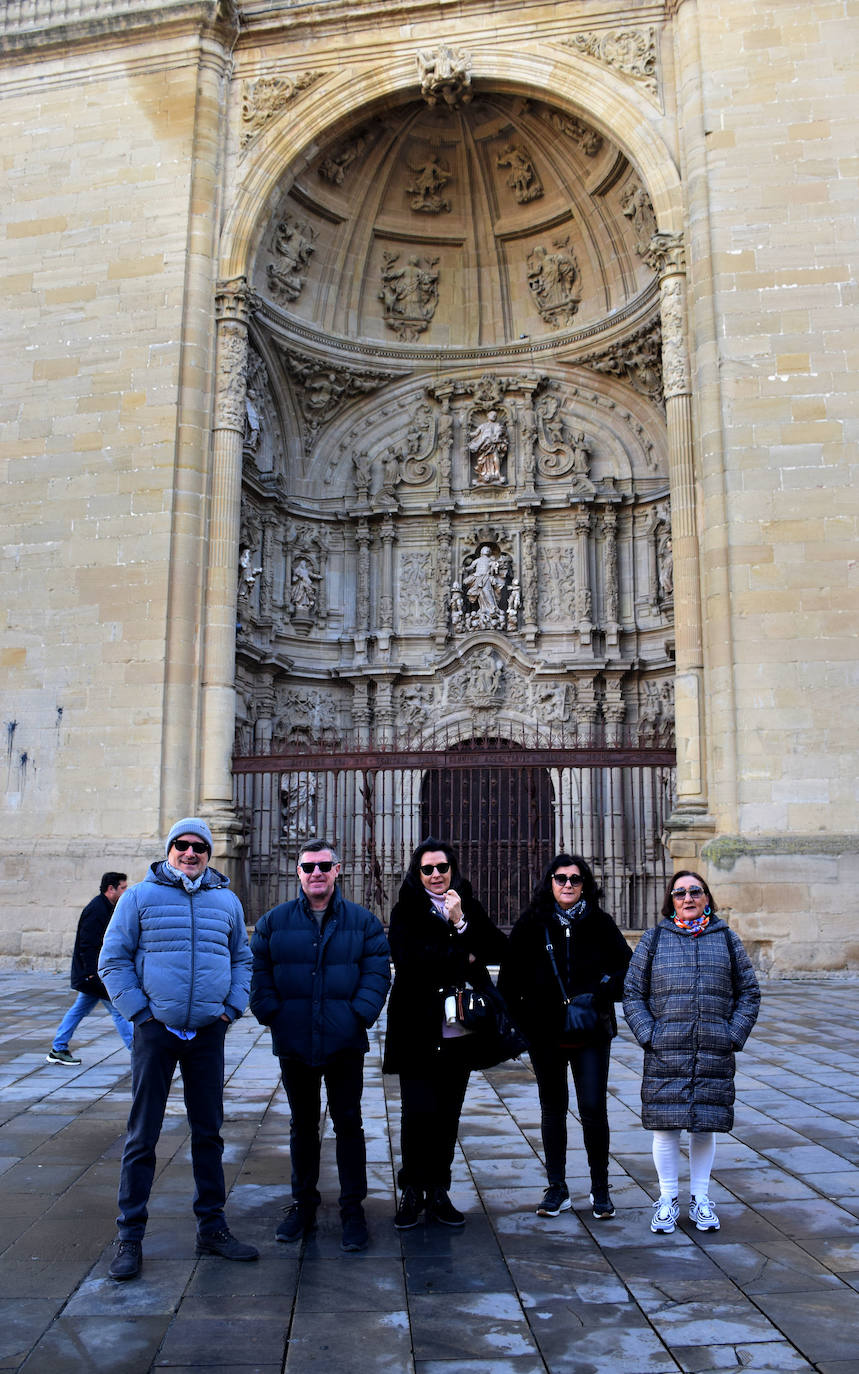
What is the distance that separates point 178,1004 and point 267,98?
14.6m

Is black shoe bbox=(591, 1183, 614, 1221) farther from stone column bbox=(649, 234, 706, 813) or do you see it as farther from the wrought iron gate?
the wrought iron gate

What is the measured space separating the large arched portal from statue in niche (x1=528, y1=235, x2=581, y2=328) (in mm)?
40

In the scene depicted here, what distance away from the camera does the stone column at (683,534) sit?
40.3 feet

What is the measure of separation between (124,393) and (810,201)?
8.94 m

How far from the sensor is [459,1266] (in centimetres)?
377

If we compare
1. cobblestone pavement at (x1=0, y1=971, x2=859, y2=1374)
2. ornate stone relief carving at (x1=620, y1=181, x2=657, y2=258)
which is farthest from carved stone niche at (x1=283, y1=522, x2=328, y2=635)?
cobblestone pavement at (x1=0, y1=971, x2=859, y2=1374)

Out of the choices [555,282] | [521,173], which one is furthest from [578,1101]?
[521,173]

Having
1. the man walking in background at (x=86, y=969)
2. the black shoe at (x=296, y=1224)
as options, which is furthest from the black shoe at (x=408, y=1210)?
the man walking in background at (x=86, y=969)

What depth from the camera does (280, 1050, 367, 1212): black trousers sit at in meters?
4.05

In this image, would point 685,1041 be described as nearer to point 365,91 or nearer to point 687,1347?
point 687,1347

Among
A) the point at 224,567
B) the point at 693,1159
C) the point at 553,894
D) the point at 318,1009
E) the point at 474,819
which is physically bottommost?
the point at 693,1159

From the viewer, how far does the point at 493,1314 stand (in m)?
3.37

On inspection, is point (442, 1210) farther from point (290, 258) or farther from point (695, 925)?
point (290, 258)

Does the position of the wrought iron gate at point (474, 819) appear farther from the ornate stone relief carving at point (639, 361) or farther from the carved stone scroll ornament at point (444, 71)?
the carved stone scroll ornament at point (444, 71)
